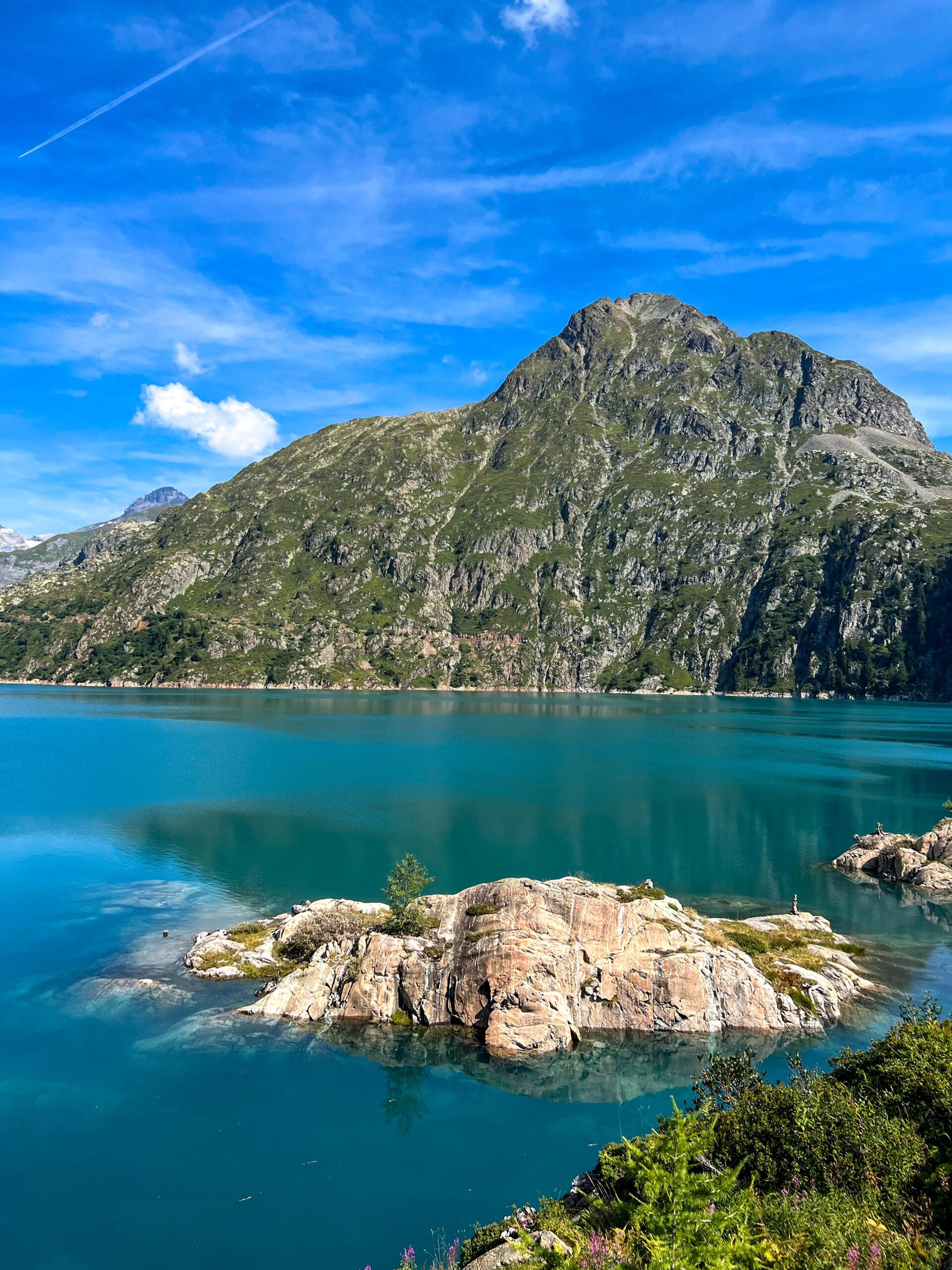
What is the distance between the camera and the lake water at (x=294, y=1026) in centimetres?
2614

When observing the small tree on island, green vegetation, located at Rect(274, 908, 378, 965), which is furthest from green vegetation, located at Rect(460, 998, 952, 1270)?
green vegetation, located at Rect(274, 908, 378, 965)

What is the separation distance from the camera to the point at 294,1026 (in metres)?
38.8

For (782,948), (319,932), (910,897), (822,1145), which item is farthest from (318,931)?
(910,897)

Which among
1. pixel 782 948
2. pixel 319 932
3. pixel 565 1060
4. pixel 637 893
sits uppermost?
pixel 637 893

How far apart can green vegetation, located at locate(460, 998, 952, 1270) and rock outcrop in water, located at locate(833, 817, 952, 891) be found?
56127 mm

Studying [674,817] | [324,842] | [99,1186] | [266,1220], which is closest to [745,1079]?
[266,1220]

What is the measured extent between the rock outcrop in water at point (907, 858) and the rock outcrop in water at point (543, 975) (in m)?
31.9

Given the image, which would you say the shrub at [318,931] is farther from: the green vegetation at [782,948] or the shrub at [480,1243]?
the shrub at [480,1243]

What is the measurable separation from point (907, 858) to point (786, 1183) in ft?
221

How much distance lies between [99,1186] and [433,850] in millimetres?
47666

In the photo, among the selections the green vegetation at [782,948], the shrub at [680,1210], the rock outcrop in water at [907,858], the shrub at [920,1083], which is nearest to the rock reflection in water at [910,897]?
the rock outcrop in water at [907,858]

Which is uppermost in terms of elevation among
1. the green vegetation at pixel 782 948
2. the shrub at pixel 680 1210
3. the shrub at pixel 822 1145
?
the shrub at pixel 680 1210

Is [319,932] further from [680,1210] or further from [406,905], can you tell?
[680,1210]

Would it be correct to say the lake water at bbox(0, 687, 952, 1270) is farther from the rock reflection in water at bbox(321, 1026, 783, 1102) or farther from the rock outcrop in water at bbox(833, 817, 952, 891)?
the rock outcrop in water at bbox(833, 817, 952, 891)
